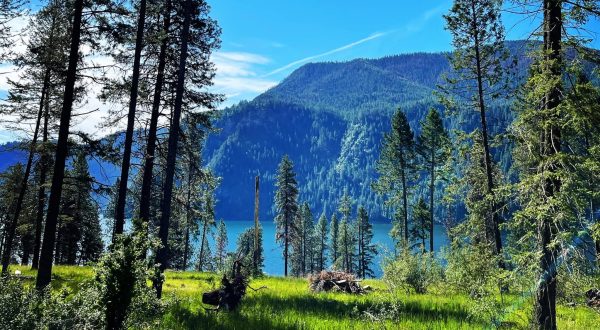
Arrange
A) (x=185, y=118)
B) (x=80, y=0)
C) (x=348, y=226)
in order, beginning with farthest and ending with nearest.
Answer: (x=348, y=226), (x=185, y=118), (x=80, y=0)

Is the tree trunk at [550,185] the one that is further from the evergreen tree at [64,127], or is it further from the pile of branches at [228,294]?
the evergreen tree at [64,127]

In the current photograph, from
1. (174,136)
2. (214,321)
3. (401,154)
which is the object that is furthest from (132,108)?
(401,154)

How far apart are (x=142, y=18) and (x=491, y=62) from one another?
53.2 feet

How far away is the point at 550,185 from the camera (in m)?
8.09

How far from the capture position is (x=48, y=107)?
19953 mm

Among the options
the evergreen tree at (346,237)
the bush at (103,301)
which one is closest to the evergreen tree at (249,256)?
the bush at (103,301)

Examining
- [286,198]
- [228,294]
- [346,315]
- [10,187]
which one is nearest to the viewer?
[346,315]

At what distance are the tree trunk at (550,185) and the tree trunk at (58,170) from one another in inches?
475

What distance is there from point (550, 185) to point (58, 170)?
40.8 ft

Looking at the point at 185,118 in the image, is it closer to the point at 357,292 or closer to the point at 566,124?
the point at 357,292

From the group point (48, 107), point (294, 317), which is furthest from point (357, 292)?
point (48, 107)

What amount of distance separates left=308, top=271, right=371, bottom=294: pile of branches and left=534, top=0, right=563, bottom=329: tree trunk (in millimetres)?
8836

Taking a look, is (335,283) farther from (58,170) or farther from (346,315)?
(58,170)

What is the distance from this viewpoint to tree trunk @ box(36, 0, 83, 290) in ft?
38.5
